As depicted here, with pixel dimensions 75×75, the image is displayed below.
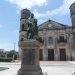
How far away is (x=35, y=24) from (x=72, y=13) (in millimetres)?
28518

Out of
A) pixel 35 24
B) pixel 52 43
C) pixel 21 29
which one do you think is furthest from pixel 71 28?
pixel 35 24

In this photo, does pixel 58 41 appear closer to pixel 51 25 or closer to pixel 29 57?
pixel 51 25

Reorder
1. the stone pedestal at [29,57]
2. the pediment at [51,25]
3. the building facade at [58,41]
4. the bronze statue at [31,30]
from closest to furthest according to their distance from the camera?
the stone pedestal at [29,57], the bronze statue at [31,30], the building facade at [58,41], the pediment at [51,25]

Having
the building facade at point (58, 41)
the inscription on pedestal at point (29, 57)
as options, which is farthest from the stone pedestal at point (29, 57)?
the building facade at point (58, 41)

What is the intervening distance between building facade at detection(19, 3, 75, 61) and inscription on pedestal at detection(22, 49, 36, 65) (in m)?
26.4

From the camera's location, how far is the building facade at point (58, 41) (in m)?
34.8

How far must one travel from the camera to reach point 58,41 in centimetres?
3522

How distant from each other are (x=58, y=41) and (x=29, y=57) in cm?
2773

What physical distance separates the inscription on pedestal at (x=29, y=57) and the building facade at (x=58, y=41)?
86.7 feet

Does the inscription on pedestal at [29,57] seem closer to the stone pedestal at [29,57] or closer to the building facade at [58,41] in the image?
the stone pedestal at [29,57]

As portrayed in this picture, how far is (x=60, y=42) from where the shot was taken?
115 feet

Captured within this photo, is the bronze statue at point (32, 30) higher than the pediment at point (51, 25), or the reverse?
the pediment at point (51, 25)

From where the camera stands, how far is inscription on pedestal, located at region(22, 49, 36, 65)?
790 centimetres

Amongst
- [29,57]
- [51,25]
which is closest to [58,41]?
[51,25]
